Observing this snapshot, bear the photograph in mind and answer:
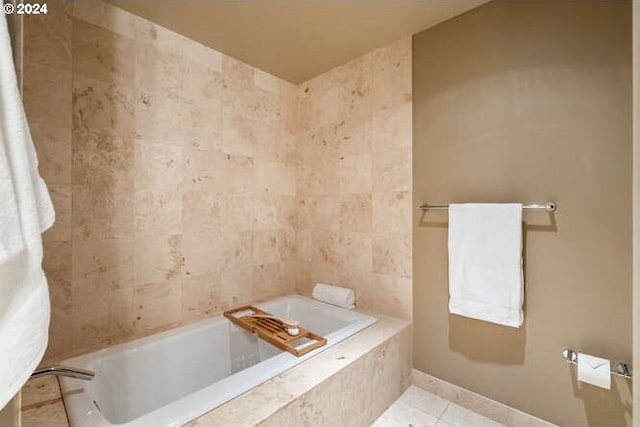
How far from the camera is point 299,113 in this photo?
2.46 meters

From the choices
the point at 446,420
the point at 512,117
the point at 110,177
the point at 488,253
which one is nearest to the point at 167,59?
the point at 110,177

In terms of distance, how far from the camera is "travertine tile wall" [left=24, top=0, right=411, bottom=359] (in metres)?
1.42

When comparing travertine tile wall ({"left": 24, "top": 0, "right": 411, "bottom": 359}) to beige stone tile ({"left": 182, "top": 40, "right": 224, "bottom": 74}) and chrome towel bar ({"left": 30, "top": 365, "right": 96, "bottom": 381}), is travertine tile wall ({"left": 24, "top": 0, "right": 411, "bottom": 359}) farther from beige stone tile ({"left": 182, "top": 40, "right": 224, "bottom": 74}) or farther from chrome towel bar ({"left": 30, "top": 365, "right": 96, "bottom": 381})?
chrome towel bar ({"left": 30, "top": 365, "right": 96, "bottom": 381})

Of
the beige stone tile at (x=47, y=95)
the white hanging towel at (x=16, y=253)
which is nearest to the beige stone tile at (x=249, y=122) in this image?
the beige stone tile at (x=47, y=95)

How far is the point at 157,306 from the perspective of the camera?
1.70 metres

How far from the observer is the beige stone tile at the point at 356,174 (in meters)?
2.01

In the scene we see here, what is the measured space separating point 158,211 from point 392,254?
1459mm

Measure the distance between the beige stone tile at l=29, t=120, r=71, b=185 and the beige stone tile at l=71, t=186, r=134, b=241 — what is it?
9cm

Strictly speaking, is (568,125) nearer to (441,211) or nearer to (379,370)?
(441,211)

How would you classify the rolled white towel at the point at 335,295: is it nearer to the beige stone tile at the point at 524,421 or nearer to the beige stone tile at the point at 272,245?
the beige stone tile at the point at 272,245

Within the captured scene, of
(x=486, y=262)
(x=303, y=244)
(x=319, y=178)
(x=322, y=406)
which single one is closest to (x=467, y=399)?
(x=486, y=262)

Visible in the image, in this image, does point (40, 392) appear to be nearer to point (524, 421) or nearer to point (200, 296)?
point (200, 296)

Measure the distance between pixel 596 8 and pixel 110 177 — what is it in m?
2.40

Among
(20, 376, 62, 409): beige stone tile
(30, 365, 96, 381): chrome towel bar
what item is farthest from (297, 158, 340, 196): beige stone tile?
(20, 376, 62, 409): beige stone tile
